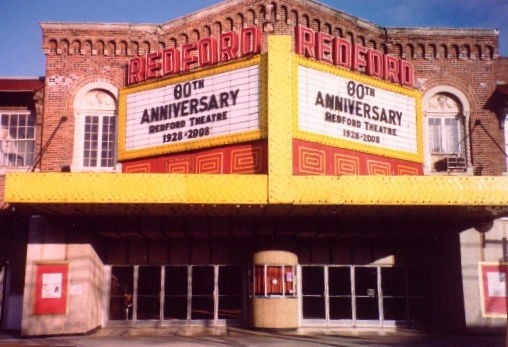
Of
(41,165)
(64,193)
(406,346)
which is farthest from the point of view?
(41,165)

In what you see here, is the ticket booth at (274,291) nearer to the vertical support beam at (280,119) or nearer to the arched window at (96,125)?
the vertical support beam at (280,119)

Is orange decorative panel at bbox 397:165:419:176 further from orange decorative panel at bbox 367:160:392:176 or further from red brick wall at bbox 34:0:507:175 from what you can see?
red brick wall at bbox 34:0:507:175

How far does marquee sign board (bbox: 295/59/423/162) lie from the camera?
14602 millimetres

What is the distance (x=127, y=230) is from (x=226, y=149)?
4.39 m

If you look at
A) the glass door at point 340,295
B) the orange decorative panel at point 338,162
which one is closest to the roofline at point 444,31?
the orange decorative panel at point 338,162

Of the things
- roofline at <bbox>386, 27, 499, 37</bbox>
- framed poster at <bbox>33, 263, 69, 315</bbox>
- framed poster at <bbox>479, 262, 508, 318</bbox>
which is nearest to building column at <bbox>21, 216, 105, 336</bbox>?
framed poster at <bbox>33, 263, 69, 315</bbox>

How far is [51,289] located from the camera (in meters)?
15.8

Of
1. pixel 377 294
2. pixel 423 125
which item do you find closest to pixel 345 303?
pixel 377 294

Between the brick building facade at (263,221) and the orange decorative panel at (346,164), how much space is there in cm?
4

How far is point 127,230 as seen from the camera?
1606 cm

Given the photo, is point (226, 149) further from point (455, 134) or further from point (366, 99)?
point (455, 134)

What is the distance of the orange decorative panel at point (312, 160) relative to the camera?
559 inches

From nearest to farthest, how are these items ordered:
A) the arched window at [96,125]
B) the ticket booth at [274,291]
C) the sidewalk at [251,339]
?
the sidewalk at [251,339] < the ticket booth at [274,291] < the arched window at [96,125]

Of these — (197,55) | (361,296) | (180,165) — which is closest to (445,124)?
(361,296)
